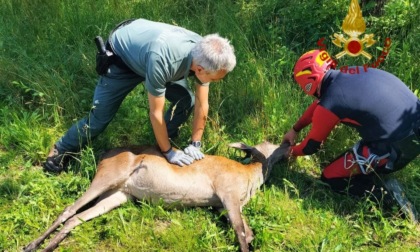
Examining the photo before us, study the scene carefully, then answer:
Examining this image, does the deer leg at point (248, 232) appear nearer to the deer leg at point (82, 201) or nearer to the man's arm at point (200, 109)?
the man's arm at point (200, 109)

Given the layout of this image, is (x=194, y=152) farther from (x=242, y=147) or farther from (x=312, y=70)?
(x=312, y=70)

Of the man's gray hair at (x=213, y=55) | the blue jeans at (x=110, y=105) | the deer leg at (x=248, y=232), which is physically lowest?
the deer leg at (x=248, y=232)

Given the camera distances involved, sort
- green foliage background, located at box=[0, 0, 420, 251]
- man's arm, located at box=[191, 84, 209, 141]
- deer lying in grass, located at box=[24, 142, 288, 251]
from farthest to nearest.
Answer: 1. man's arm, located at box=[191, 84, 209, 141]
2. deer lying in grass, located at box=[24, 142, 288, 251]
3. green foliage background, located at box=[0, 0, 420, 251]

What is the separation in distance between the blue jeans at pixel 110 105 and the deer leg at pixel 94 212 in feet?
2.28

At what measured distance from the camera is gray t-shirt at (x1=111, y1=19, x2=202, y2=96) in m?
3.99

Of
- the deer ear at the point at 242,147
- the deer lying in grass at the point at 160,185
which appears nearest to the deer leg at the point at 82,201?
the deer lying in grass at the point at 160,185

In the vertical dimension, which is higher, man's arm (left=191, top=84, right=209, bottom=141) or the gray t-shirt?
the gray t-shirt

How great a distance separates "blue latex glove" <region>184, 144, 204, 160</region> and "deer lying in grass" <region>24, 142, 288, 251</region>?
74 millimetres

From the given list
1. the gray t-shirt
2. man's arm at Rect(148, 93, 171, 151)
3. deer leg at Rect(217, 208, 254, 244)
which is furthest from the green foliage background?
the gray t-shirt

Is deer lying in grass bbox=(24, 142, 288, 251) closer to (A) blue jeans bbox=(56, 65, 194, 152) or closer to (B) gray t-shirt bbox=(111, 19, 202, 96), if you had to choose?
(A) blue jeans bbox=(56, 65, 194, 152)

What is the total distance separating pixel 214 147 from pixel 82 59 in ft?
7.08

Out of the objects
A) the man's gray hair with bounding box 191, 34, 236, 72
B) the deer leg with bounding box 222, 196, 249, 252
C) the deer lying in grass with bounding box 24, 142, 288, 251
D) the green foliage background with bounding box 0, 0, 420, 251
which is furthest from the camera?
the deer lying in grass with bounding box 24, 142, 288, 251

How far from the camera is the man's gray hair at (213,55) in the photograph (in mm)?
3828

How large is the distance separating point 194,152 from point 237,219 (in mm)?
871
